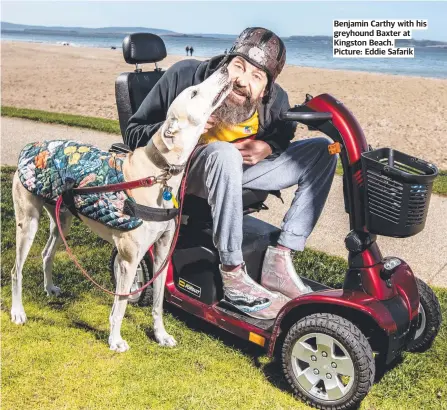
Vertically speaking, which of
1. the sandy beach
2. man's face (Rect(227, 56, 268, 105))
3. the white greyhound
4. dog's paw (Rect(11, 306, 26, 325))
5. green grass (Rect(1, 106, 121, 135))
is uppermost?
man's face (Rect(227, 56, 268, 105))

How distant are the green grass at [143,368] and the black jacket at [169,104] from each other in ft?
3.64

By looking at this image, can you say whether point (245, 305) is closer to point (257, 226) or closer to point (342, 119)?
point (257, 226)

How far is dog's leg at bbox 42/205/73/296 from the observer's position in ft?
11.6

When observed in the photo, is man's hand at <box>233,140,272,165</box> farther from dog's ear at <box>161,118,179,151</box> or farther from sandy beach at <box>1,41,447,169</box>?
sandy beach at <box>1,41,447,169</box>

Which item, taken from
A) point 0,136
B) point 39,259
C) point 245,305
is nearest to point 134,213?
point 245,305

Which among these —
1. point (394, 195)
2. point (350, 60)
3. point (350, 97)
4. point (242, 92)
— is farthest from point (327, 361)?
point (350, 60)

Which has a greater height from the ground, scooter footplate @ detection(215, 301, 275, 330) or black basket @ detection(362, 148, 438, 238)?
black basket @ detection(362, 148, 438, 238)

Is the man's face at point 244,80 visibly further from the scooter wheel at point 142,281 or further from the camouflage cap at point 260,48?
the scooter wheel at point 142,281

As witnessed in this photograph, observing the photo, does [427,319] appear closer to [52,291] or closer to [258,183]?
[258,183]

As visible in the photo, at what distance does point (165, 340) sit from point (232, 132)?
4.02 ft

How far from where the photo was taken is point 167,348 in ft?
10.5

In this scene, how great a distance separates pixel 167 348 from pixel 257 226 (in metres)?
0.89

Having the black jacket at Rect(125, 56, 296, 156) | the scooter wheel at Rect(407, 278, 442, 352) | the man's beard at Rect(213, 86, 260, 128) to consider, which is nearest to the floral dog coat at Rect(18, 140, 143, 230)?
the black jacket at Rect(125, 56, 296, 156)

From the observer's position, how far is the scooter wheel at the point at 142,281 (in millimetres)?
3494
